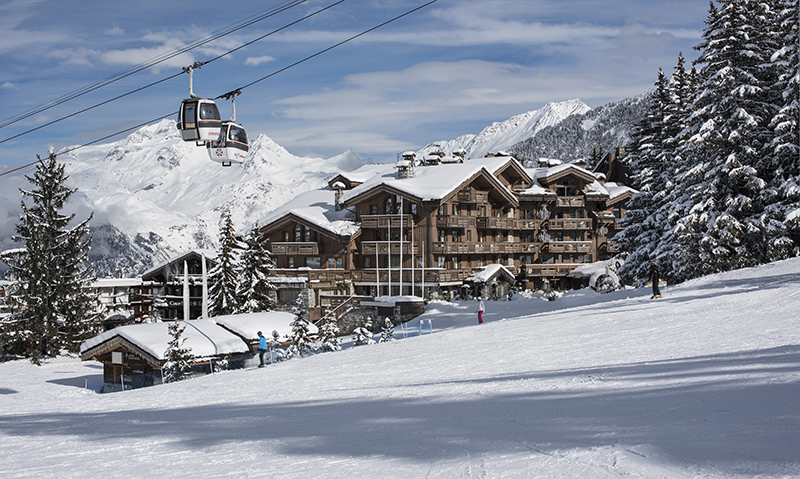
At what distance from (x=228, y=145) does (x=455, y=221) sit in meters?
31.3

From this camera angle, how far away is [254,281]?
44.9m

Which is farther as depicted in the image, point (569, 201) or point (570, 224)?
point (569, 201)

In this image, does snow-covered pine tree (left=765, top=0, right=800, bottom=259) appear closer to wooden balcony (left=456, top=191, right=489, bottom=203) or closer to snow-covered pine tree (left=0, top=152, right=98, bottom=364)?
wooden balcony (left=456, top=191, right=489, bottom=203)

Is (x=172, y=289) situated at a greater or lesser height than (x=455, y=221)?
lesser

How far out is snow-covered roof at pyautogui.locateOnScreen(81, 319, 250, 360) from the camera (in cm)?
2889

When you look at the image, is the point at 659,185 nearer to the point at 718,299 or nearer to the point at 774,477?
the point at 718,299

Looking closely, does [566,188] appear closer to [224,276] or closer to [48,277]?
[224,276]

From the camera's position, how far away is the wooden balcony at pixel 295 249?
2117 inches

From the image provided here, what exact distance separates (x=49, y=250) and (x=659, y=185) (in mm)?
37038

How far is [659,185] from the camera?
3819 centimetres

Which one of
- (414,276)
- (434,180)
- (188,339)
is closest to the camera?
(188,339)

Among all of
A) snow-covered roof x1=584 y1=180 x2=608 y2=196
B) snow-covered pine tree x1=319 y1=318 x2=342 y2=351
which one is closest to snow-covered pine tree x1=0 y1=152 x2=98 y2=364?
snow-covered pine tree x1=319 y1=318 x2=342 y2=351

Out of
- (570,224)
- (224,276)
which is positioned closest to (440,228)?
(570,224)

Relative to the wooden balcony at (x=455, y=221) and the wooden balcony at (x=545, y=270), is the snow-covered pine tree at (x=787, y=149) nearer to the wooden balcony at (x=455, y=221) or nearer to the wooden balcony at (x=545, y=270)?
the wooden balcony at (x=455, y=221)
